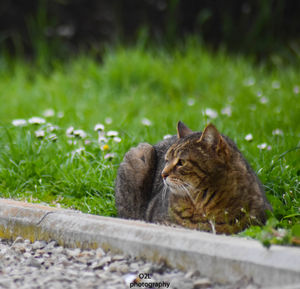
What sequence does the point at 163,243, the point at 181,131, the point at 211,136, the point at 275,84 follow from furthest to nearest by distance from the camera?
1. the point at 275,84
2. the point at 181,131
3. the point at 211,136
4. the point at 163,243

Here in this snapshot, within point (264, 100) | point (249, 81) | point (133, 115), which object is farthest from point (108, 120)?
point (249, 81)

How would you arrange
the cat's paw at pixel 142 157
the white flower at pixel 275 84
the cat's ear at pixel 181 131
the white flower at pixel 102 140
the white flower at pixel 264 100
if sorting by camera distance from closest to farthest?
1. the cat's ear at pixel 181 131
2. the cat's paw at pixel 142 157
3. the white flower at pixel 102 140
4. the white flower at pixel 264 100
5. the white flower at pixel 275 84

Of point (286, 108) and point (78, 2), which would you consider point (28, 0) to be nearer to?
point (78, 2)

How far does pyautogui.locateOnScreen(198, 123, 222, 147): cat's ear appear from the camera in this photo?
3428 mm

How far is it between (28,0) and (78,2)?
0.93 metres

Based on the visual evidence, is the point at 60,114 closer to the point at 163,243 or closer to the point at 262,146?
the point at 262,146

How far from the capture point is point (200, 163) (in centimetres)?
347

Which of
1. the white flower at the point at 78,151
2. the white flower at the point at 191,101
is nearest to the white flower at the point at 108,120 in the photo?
the white flower at the point at 78,151

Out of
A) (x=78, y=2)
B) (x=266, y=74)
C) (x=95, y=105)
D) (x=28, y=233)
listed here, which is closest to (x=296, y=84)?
(x=266, y=74)

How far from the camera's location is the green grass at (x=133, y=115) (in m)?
4.46

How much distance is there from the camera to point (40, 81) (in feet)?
28.6

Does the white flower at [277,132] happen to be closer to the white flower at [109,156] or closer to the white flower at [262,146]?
the white flower at [262,146]

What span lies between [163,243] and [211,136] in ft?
2.71

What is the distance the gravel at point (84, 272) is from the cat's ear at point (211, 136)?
0.88 meters
